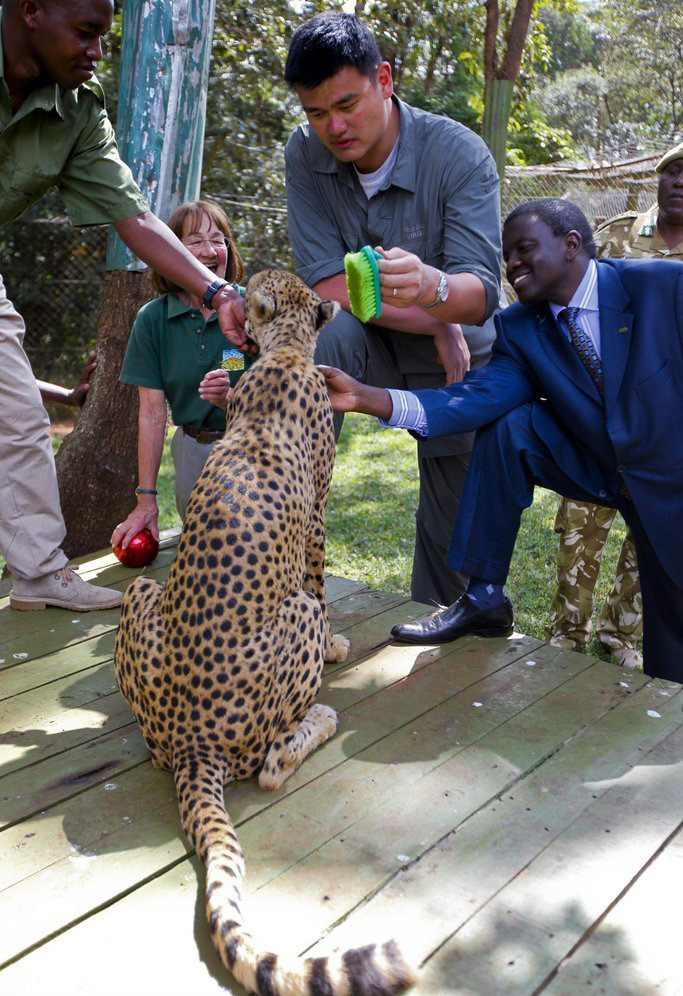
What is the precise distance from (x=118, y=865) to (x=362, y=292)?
201 cm

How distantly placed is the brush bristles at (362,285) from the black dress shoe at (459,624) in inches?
46.7

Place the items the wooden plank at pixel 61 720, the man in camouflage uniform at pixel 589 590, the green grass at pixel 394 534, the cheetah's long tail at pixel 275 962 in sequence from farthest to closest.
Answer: the green grass at pixel 394 534
the man in camouflage uniform at pixel 589 590
the wooden plank at pixel 61 720
the cheetah's long tail at pixel 275 962

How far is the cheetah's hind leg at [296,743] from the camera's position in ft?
8.92

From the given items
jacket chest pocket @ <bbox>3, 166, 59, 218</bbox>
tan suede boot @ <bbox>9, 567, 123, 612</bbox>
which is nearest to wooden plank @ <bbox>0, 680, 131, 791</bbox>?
tan suede boot @ <bbox>9, 567, 123, 612</bbox>

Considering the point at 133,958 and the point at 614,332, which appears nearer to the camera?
the point at 133,958

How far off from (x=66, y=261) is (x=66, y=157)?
8369 millimetres

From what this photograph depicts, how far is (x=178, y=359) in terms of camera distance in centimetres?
445

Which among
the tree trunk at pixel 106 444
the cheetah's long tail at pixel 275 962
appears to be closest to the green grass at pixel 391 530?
the tree trunk at pixel 106 444

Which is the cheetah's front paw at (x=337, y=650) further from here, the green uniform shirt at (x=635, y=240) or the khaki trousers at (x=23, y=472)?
the green uniform shirt at (x=635, y=240)

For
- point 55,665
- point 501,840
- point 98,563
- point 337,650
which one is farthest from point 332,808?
point 98,563

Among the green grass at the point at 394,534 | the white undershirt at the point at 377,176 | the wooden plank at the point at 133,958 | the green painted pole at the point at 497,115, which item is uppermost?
the green painted pole at the point at 497,115

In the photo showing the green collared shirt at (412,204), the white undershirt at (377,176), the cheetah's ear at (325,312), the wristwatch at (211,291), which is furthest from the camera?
the white undershirt at (377,176)

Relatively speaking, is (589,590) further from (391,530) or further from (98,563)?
(391,530)

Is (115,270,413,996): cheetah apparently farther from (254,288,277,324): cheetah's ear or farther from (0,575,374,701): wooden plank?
(0,575,374,701): wooden plank
